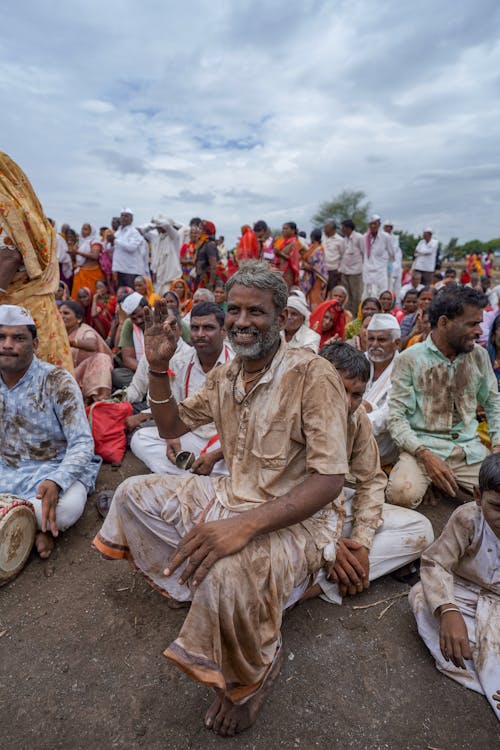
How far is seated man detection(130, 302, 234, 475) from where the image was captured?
396 centimetres

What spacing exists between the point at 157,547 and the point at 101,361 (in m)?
3.36

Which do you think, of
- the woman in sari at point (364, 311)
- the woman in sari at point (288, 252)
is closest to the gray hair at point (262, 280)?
Result: the woman in sari at point (364, 311)

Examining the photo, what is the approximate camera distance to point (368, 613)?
8.48 feet

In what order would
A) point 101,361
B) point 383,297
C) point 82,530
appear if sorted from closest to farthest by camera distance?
point 82,530
point 101,361
point 383,297

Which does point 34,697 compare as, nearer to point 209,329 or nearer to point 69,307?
point 209,329

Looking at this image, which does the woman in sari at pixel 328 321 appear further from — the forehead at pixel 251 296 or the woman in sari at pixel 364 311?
the forehead at pixel 251 296

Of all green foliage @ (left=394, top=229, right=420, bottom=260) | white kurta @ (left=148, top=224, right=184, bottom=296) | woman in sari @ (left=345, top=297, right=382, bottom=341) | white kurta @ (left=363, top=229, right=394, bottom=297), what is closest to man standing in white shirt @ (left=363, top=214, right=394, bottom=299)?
white kurta @ (left=363, top=229, right=394, bottom=297)

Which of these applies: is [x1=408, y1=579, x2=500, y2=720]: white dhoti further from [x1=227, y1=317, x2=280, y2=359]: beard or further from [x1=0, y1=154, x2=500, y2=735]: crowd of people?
[x1=227, y1=317, x2=280, y2=359]: beard

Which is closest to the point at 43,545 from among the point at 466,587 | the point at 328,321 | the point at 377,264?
the point at 466,587

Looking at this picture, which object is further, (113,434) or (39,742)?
(113,434)

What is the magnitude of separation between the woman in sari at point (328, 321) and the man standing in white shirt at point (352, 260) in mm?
4544

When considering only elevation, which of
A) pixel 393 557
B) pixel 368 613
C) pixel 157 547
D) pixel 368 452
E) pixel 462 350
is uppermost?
pixel 462 350

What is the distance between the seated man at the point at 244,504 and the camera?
1.75 m

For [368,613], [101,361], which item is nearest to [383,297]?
[101,361]
